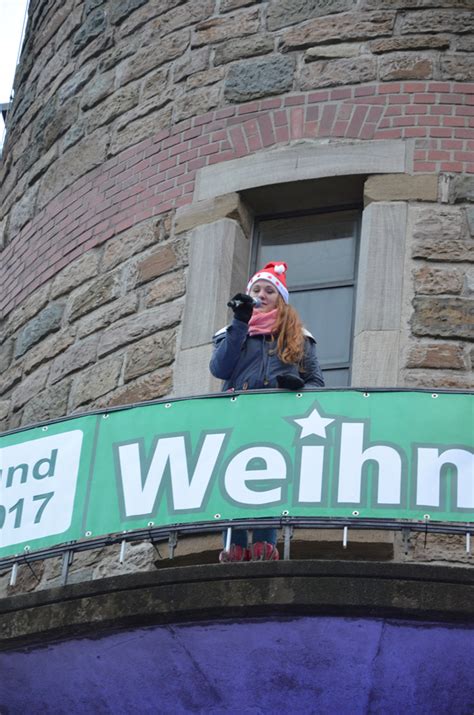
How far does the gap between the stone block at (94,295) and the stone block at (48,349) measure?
0.12m

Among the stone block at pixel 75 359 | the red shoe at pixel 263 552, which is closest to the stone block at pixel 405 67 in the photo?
the stone block at pixel 75 359

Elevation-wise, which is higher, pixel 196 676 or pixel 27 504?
pixel 27 504

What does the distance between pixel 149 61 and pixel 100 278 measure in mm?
1550

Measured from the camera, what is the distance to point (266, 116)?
11227 millimetres

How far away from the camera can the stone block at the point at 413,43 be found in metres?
11.2

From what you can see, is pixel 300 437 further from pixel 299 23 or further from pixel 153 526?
pixel 299 23

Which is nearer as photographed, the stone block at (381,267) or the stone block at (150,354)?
the stone block at (381,267)

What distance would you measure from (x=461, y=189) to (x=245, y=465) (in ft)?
9.13

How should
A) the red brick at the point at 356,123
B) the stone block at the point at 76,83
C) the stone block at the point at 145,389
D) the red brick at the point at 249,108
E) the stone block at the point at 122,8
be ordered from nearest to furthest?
the stone block at the point at 145,389, the red brick at the point at 356,123, the red brick at the point at 249,108, the stone block at the point at 122,8, the stone block at the point at 76,83

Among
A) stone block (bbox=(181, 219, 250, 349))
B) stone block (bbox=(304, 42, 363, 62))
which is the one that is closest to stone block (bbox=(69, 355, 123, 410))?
stone block (bbox=(181, 219, 250, 349))

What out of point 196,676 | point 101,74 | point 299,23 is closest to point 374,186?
point 299,23

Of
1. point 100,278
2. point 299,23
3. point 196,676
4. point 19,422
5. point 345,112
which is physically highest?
point 299,23

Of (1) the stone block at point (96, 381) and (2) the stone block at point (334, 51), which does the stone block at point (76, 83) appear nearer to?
(2) the stone block at point (334, 51)

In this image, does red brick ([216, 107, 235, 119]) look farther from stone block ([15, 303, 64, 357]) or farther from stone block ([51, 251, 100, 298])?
stone block ([15, 303, 64, 357])
